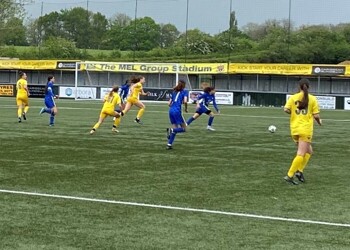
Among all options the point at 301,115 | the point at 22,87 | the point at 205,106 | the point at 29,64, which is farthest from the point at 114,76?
the point at 301,115

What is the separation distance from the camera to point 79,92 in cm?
6338

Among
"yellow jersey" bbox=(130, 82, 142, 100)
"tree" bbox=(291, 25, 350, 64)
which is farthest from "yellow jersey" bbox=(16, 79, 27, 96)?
"tree" bbox=(291, 25, 350, 64)

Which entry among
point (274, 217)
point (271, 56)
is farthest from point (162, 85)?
point (274, 217)

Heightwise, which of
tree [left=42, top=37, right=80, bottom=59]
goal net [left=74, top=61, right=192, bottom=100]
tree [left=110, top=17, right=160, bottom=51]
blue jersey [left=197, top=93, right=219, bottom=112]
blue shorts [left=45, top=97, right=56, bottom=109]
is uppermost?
tree [left=110, top=17, right=160, bottom=51]

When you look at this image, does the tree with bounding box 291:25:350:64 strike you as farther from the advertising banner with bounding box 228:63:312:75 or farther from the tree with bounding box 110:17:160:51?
the tree with bounding box 110:17:160:51

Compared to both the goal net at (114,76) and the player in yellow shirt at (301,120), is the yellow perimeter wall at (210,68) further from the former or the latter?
the player in yellow shirt at (301,120)

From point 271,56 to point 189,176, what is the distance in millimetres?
54445

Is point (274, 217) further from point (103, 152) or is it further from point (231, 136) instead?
point (231, 136)

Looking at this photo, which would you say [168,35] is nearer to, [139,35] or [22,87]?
[139,35]

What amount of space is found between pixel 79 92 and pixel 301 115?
169 feet

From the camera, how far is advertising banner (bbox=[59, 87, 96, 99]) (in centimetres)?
6311

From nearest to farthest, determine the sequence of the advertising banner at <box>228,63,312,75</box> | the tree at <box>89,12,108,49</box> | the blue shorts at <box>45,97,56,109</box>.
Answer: the blue shorts at <box>45,97,56,109</box>, the advertising banner at <box>228,63,312,75</box>, the tree at <box>89,12,108,49</box>

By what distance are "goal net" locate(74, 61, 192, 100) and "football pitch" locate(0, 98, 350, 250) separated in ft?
135

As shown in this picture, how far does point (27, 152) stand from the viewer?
17266mm
